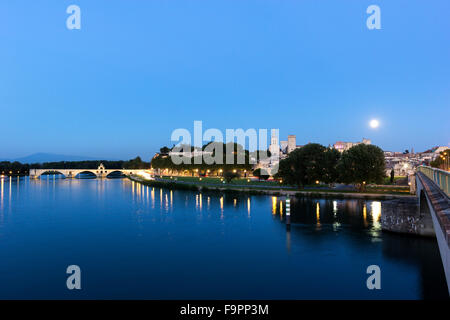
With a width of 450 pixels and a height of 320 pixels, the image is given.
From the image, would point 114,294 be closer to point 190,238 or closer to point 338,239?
point 190,238

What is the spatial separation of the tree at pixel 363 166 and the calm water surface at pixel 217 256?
529 inches

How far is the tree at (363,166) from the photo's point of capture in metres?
55.5

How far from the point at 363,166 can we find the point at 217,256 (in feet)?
129

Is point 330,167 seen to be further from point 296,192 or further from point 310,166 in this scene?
point 296,192

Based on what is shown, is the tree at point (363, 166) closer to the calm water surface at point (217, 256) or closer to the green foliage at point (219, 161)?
the calm water surface at point (217, 256)

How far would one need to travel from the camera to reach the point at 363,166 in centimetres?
5591

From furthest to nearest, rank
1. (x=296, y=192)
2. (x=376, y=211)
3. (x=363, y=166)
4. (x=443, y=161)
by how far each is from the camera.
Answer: (x=443, y=161)
(x=296, y=192)
(x=363, y=166)
(x=376, y=211)

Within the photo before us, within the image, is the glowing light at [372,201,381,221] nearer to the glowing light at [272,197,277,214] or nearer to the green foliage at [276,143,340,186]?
the glowing light at [272,197,277,214]

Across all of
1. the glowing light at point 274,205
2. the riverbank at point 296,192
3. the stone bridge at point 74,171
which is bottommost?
the glowing light at point 274,205

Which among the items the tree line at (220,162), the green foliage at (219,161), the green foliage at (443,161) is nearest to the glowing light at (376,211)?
the green foliage at (443,161)

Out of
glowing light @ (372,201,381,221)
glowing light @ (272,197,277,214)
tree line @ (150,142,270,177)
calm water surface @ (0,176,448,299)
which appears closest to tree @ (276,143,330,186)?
glowing light @ (272,197,277,214)

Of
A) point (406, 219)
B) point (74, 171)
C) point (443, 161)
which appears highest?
point (443, 161)

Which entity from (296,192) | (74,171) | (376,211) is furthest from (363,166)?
(74,171)

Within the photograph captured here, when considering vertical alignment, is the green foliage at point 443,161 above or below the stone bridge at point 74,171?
above
